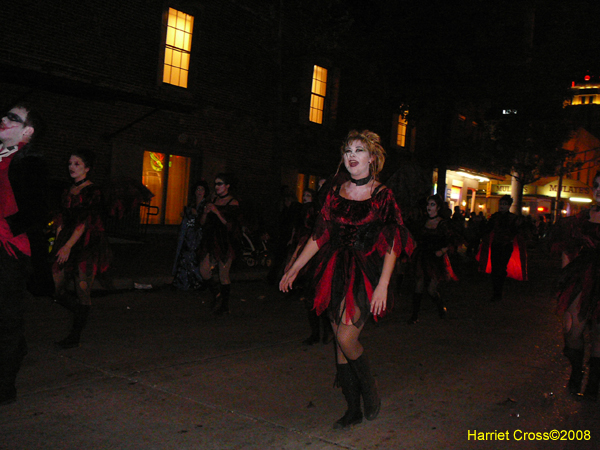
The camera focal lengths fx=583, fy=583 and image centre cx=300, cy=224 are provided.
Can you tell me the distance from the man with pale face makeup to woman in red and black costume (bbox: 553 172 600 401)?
4.38 meters

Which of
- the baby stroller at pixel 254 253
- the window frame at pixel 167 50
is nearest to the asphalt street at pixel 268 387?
the baby stroller at pixel 254 253

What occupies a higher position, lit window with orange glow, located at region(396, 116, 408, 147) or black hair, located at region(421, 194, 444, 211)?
lit window with orange glow, located at region(396, 116, 408, 147)

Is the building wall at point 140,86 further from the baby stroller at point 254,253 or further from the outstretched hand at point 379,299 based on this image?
the outstretched hand at point 379,299

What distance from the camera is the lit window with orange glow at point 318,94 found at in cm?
1995

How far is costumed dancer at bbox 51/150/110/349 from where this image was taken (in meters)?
5.81

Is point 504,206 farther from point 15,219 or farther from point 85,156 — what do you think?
point 15,219

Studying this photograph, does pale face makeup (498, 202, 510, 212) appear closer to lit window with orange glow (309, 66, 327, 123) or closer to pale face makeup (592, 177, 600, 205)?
pale face makeup (592, 177, 600, 205)

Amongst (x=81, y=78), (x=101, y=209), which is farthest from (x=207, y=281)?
(x=81, y=78)

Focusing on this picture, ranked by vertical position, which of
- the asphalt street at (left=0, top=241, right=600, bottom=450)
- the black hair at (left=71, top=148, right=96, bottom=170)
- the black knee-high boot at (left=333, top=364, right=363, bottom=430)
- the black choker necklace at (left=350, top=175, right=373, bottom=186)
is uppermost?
the black hair at (left=71, top=148, right=96, bottom=170)

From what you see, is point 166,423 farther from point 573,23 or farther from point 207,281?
point 573,23

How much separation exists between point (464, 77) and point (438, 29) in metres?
1.98

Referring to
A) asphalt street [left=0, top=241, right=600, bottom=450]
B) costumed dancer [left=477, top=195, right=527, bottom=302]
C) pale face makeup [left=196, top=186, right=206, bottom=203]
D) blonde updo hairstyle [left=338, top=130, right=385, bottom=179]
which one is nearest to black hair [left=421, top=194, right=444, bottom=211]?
asphalt street [left=0, top=241, right=600, bottom=450]

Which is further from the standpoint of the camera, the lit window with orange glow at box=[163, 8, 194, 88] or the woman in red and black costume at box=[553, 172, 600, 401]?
the lit window with orange glow at box=[163, 8, 194, 88]

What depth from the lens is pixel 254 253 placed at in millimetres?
14227
